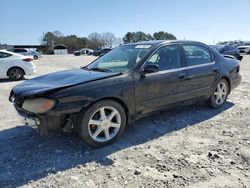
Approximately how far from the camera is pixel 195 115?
543 centimetres

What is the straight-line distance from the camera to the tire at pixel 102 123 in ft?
12.2

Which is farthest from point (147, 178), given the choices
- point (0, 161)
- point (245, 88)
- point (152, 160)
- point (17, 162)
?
point (245, 88)

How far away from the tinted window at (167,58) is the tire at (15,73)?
8.39 meters

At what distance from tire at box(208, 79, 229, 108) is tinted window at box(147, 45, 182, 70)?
132 centimetres

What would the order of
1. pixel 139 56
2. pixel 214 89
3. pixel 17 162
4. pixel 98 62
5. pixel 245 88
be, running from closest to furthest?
pixel 17 162 < pixel 139 56 < pixel 98 62 < pixel 214 89 < pixel 245 88

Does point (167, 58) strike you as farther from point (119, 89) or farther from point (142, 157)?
point (142, 157)

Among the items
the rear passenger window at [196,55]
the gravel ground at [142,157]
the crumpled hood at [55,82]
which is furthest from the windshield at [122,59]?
the gravel ground at [142,157]

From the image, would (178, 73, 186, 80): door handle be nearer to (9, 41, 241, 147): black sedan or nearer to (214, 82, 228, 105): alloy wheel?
(9, 41, 241, 147): black sedan

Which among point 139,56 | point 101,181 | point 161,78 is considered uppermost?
point 139,56

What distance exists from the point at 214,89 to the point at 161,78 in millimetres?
1759

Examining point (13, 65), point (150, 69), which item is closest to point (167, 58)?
point (150, 69)

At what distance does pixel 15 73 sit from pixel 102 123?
8690 mm

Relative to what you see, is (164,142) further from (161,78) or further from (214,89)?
(214,89)

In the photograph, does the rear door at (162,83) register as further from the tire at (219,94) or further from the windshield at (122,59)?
the tire at (219,94)
